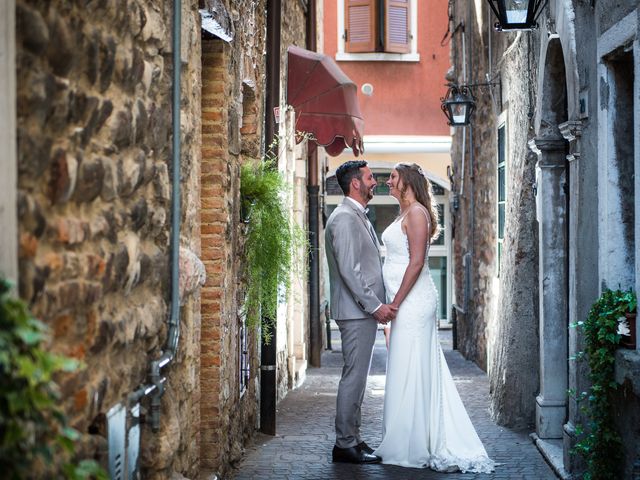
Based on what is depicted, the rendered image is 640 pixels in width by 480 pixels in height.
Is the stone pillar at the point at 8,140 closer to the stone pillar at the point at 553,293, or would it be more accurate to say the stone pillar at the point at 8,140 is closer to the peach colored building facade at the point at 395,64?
the stone pillar at the point at 553,293

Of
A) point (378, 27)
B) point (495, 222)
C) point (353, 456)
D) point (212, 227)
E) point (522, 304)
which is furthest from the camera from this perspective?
point (378, 27)

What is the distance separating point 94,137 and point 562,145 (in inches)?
199

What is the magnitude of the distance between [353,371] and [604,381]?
6.77 feet

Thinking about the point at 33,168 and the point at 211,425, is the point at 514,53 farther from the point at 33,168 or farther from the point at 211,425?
the point at 33,168

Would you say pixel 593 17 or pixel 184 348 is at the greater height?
pixel 593 17

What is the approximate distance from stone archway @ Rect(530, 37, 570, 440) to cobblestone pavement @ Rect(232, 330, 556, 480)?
0.36 m

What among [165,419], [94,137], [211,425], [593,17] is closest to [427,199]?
[593,17]

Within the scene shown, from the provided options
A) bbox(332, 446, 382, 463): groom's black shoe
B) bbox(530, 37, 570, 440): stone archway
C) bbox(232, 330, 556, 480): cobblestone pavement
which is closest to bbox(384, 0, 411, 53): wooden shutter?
bbox(232, 330, 556, 480): cobblestone pavement

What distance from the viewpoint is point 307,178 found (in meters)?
13.8

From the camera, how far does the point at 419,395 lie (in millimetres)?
7422

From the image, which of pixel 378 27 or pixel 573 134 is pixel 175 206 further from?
pixel 378 27

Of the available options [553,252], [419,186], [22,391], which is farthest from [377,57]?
[22,391]

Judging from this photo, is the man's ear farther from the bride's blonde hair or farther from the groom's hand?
the groom's hand

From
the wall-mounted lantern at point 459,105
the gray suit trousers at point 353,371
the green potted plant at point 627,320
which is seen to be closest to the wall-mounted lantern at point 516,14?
the gray suit trousers at point 353,371
